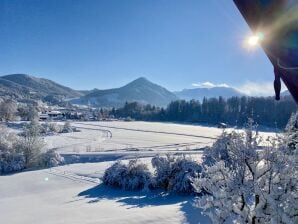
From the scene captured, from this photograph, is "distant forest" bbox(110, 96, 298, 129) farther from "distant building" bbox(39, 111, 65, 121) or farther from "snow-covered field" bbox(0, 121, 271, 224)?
"snow-covered field" bbox(0, 121, 271, 224)

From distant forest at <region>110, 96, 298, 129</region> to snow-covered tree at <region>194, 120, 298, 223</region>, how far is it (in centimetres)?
8579

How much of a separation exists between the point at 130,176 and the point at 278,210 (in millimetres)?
20854

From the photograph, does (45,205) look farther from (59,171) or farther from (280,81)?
(280,81)

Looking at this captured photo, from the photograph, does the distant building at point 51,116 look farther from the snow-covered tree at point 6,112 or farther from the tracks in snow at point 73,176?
the tracks in snow at point 73,176

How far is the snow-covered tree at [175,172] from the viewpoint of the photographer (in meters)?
26.1

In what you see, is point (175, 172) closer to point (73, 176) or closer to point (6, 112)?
point (73, 176)

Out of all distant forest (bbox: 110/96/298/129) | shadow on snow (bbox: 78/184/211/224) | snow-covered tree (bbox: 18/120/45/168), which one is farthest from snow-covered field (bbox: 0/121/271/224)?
distant forest (bbox: 110/96/298/129)

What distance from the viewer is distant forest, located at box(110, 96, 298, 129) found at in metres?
103

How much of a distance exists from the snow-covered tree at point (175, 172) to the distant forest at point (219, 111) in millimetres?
70458

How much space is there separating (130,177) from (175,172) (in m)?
3.61

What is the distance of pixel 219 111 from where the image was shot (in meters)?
122

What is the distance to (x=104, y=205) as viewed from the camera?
72.3 feet

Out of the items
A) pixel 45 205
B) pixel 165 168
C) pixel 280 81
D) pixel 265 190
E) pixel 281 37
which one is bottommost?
pixel 45 205

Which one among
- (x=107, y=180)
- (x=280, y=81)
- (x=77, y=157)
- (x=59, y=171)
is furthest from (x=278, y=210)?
(x=77, y=157)
